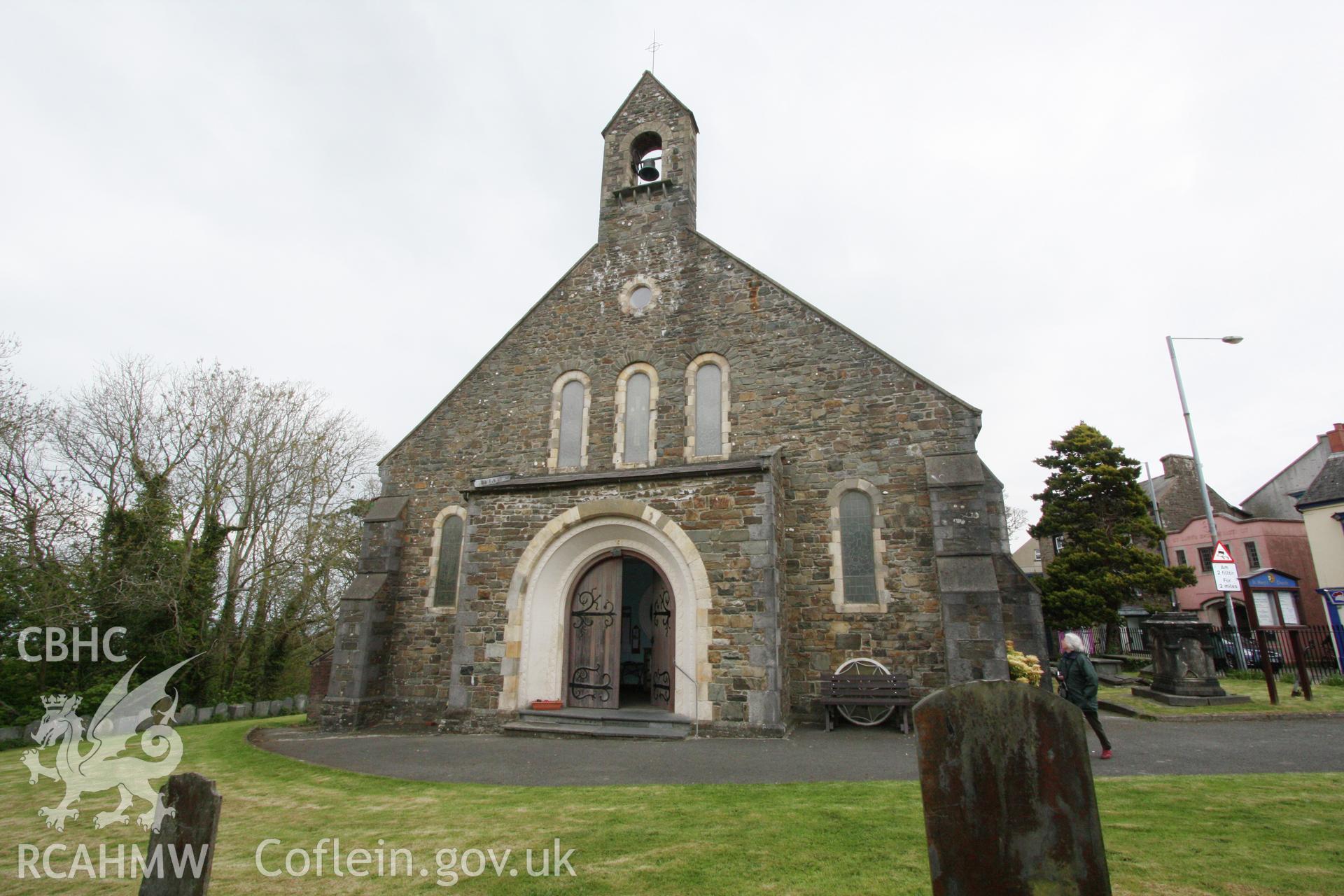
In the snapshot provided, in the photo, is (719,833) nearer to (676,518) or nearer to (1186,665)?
(676,518)

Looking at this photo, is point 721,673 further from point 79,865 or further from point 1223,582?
point 1223,582

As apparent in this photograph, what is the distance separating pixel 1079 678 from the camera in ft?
27.1

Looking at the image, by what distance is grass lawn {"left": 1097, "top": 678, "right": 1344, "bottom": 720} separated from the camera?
10.9 meters

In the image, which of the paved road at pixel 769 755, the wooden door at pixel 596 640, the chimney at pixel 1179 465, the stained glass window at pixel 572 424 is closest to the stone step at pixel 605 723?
the paved road at pixel 769 755

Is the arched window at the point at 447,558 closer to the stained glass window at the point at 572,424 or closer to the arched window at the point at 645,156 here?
the stained glass window at the point at 572,424

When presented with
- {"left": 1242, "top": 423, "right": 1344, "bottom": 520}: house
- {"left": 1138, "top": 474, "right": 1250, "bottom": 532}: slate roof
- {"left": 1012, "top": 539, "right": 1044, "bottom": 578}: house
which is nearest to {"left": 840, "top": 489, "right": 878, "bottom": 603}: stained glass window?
{"left": 1242, "top": 423, "right": 1344, "bottom": 520}: house

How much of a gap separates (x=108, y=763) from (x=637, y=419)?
10804 mm

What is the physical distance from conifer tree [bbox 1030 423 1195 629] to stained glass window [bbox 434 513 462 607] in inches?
720

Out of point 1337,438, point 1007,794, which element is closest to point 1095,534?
point 1337,438

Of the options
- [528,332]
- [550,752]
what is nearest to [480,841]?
[550,752]

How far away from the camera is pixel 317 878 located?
4789 millimetres

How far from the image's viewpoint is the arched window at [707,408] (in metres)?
14.0

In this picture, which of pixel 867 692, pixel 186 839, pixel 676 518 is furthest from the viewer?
pixel 676 518

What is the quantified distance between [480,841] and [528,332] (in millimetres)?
12702
